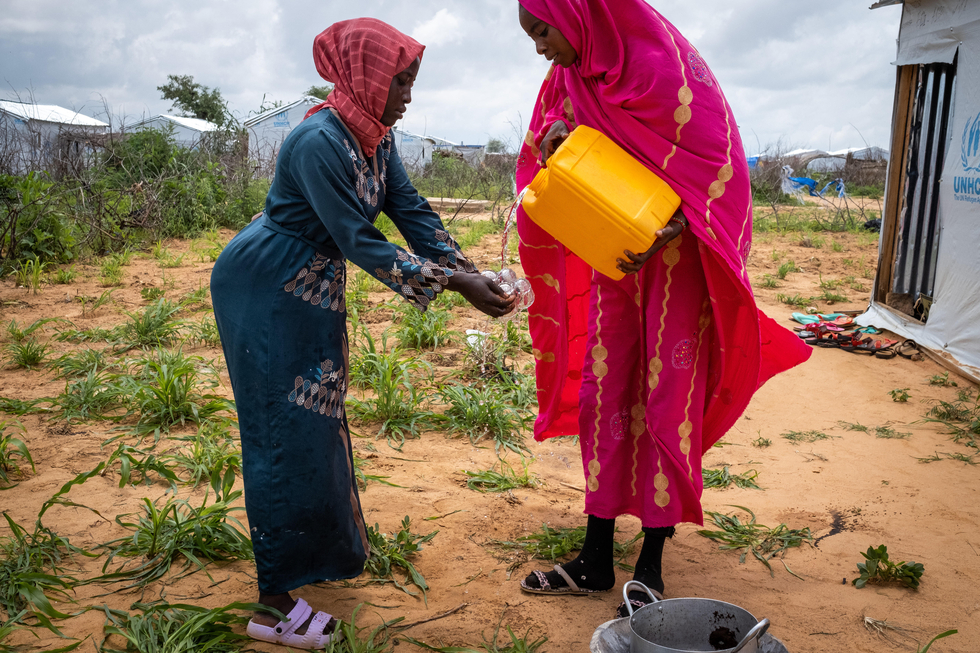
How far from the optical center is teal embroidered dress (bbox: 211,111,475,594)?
1.74 meters

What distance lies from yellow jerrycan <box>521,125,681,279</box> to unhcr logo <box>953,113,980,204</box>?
3934mm

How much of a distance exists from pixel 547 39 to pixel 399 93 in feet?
1.54

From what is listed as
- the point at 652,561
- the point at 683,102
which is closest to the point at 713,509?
the point at 652,561

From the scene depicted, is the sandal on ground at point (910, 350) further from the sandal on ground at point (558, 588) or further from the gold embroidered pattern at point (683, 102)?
the gold embroidered pattern at point (683, 102)

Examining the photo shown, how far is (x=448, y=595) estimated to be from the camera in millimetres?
2240

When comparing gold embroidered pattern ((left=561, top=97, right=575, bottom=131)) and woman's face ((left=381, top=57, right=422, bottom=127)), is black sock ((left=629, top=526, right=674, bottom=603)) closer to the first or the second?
gold embroidered pattern ((left=561, top=97, right=575, bottom=131))

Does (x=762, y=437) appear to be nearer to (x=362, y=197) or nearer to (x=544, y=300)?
(x=544, y=300)

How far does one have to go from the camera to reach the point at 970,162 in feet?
15.6

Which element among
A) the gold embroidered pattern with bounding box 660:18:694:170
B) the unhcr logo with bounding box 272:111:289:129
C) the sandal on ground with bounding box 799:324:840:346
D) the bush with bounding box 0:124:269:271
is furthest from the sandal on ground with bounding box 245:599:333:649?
the unhcr logo with bounding box 272:111:289:129

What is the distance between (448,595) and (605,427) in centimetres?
74

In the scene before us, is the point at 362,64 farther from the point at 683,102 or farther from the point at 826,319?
the point at 826,319

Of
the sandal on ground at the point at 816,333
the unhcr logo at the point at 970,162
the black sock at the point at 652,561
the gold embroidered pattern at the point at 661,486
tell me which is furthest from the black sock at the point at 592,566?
the unhcr logo at the point at 970,162

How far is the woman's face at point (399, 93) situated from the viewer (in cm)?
181

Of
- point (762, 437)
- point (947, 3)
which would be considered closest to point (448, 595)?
point (762, 437)
